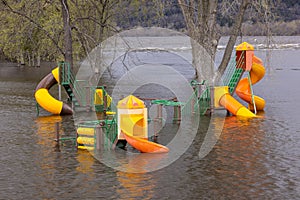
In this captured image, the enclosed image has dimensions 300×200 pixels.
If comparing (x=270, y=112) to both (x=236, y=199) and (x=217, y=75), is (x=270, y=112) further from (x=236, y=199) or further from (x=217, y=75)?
(x=236, y=199)

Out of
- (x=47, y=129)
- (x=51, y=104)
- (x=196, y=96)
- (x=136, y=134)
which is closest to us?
(x=136, y=134)

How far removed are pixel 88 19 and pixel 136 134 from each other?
18754mm

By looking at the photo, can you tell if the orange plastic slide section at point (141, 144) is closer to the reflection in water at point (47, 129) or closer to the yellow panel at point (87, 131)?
the yellow panel at point (87, 131)

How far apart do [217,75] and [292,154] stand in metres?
13.1

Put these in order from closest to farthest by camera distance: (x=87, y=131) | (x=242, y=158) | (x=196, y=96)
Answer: (x=242, y=158)
(x=87, y=131)
(x=196, y=96)

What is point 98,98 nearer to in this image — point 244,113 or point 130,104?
point 244,113

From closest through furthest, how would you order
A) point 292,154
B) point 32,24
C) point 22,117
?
point 292,154 → point 22,117 → point 32,24

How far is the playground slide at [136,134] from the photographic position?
1761 centimetres

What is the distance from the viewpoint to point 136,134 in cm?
1794

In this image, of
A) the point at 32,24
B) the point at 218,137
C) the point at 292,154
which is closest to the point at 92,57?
the point at 32,24

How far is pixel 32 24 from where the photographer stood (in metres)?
33.9

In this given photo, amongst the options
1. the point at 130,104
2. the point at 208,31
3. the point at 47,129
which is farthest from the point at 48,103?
the point at 130,104

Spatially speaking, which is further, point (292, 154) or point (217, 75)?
point (217, 75)

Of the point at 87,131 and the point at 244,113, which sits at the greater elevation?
the point at 87,131
